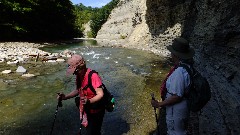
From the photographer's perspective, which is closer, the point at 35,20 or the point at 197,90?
the point at 197,90

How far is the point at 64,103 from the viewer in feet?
39.7

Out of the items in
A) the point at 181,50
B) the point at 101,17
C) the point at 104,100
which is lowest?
the point at 101,17

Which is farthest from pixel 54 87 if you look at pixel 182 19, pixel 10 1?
pixel 10 1

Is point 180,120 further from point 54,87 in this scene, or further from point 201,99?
point 54,87

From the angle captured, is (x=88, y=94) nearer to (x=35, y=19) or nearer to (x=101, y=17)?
(x=35, y=19)

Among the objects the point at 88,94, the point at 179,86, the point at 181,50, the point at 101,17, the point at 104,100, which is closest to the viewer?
the point at 179,86

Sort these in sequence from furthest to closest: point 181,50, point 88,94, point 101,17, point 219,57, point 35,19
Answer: point 101,17
point 35,19
point 219,57
point 88,94
point 181,50

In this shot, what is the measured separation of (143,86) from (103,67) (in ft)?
22.9

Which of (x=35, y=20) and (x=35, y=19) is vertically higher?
(x=35, y=19)

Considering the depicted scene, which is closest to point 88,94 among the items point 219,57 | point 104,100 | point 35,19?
point 104,100

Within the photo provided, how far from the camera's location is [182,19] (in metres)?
32.7

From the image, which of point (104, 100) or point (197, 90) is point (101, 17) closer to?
point (104, 100)

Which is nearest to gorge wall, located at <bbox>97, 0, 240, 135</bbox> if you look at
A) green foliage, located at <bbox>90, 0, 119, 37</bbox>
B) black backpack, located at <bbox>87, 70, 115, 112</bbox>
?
black backpack, located at <bbox>87, 70, 115, 112</bbox>

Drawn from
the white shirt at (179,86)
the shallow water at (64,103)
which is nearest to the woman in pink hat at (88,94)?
the white shirt at (179,86)
